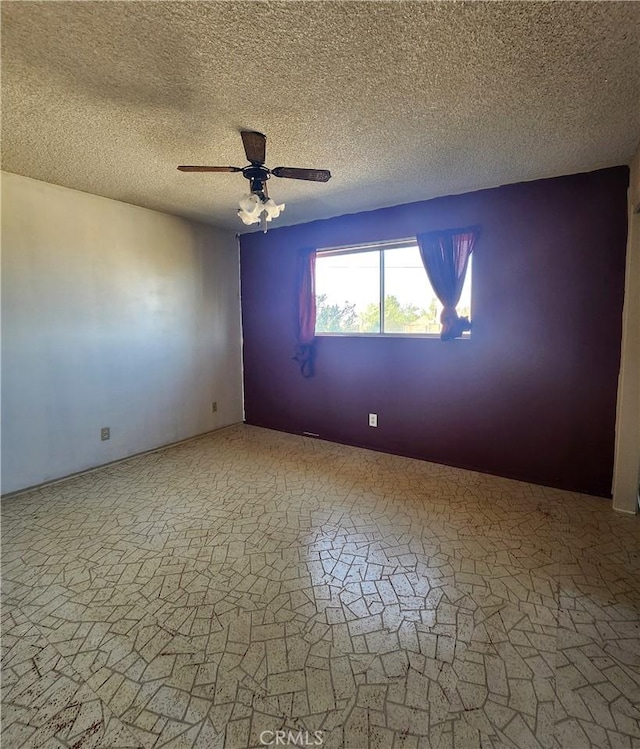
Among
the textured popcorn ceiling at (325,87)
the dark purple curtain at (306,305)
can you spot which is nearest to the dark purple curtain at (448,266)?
the textured popcorn ceiling at (325,87)

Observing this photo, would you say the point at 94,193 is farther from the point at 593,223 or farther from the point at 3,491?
the point at 593,223

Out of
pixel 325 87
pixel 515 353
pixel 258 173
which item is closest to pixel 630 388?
pixel 515 353

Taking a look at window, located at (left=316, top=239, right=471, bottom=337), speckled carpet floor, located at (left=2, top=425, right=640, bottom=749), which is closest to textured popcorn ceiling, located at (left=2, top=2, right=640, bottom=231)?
window, located at (left=316, top=239, right=471, bottom=337)

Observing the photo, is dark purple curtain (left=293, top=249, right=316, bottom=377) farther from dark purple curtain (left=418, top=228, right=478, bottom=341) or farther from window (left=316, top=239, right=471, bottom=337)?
dark purple curtain (left=418, top=228, right=478, bottom=341)

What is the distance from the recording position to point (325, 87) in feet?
5.56

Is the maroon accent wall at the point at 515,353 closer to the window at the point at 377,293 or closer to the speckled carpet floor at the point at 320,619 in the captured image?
the window at the point at 377,293

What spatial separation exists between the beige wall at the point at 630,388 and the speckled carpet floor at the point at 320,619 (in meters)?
0.23

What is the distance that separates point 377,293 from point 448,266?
29.6 inches

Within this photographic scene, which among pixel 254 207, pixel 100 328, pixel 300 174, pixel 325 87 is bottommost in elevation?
pixel 100 328

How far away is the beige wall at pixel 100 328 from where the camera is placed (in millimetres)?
2795

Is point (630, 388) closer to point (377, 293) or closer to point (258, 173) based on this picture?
point (377, 293)

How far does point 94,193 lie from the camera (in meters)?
3.14

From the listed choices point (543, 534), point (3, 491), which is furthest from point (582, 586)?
point (3, 491)

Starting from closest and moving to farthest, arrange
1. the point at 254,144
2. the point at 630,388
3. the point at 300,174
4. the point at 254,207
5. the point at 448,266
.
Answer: the point at 254,144, the point at 300,174, the point at 254,207, the point at 630,388, the point at 448,266
